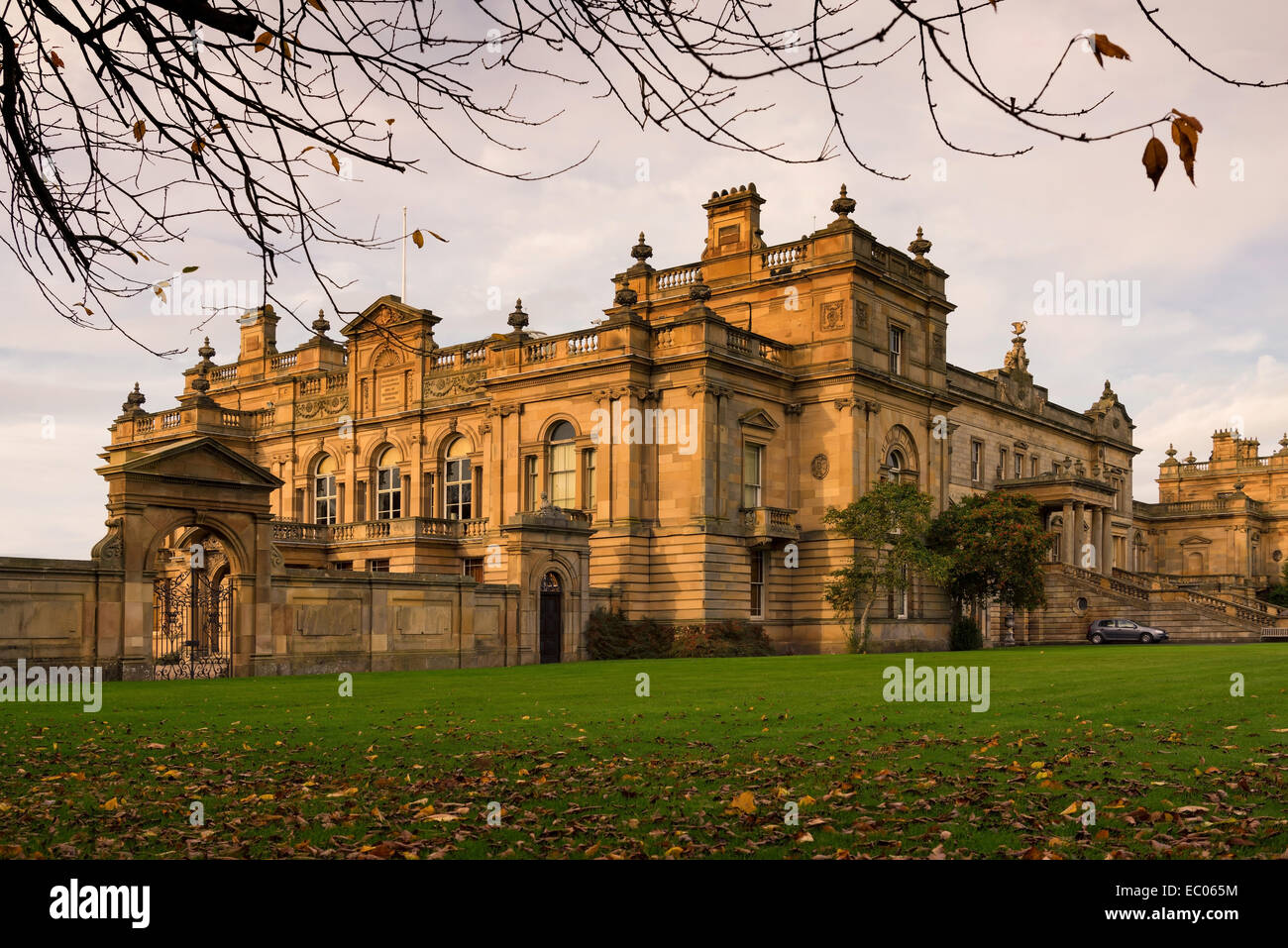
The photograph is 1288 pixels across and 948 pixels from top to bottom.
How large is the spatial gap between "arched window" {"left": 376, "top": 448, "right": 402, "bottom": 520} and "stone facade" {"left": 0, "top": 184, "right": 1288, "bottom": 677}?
3.9 inches

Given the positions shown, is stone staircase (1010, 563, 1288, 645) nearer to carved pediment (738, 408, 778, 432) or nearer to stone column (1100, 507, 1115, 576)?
stone column (1100, 507, 1115, 576)

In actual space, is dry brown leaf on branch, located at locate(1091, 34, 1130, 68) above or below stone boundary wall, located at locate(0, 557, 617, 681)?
above

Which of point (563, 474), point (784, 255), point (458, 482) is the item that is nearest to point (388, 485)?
point (458, 482)

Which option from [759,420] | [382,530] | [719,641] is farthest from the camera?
[382,530]

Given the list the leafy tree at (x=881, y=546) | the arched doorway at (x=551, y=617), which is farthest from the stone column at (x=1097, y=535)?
the arched doorway at (x=551, y=617)

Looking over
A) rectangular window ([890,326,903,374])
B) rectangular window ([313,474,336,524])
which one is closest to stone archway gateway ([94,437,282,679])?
rectangular window ([890,326,903,374])

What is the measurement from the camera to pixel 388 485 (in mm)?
59500

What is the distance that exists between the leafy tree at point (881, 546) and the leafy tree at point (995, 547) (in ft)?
8.87

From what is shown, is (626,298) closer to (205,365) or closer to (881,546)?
(881,546)

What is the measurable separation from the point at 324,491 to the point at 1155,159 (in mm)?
59600

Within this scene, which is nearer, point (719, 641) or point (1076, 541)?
point (719, 641)

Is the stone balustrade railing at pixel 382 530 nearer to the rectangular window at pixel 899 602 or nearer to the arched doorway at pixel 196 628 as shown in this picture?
the rectangular window at pixel 899 602

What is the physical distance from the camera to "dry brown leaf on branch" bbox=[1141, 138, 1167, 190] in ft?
18.2

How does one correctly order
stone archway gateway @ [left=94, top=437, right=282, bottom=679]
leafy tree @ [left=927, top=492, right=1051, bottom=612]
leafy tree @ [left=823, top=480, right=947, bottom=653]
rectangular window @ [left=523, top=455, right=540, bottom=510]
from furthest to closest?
rectangular window @ [left=523, top=455, right=540, bottom=510]
leafy tree @ [left=927, top=492, right=1051, bottom=612]
leafy tree @ [left=823, top=480, right=947, bottom=653]
stone archway gateway @ [left=94, top=437, right=282, bottom=679]
